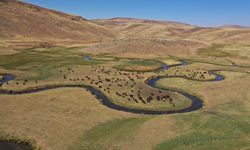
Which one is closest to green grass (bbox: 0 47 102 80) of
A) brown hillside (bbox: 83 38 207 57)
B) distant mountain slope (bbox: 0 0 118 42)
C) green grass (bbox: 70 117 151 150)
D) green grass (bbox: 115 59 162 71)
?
green grass (bbox: 115 59 162 71)

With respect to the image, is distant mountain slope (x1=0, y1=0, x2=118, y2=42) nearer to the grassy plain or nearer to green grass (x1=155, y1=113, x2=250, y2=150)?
the grassy plain

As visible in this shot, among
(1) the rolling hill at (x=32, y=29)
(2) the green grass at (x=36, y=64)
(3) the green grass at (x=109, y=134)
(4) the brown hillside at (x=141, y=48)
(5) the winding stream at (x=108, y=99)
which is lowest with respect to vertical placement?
(3) the green grass at (x=109, y=134)

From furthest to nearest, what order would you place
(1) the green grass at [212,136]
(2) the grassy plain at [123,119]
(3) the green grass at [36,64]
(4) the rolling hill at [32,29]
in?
(4) the rolling hill at [32,29] → (3) the green grass at [36,64] → (2) the grassy plain at [123,119] → (1) the green grass at [212,136]

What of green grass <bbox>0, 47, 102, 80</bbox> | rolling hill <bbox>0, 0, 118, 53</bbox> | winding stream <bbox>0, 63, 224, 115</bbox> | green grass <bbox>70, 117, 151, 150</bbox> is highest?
rolling hill <bbox>0, 0, 118, 53</bbox>

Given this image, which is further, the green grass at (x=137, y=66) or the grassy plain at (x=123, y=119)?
the green grass at (x=137, y=66)

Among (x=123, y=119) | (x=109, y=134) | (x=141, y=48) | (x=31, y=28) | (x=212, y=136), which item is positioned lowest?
(x=109, y=134)

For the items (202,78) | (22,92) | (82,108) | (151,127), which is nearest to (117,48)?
(202,78)

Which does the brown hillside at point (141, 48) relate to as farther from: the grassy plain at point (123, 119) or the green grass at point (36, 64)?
the grassy plain at point (123, 119)

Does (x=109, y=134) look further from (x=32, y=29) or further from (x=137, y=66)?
(x=32, y=29)

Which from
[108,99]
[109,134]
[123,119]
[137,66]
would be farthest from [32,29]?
[109,134]

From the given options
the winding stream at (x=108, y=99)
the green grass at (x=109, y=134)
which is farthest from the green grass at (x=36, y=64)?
the green grass at (x=109, y=134)
